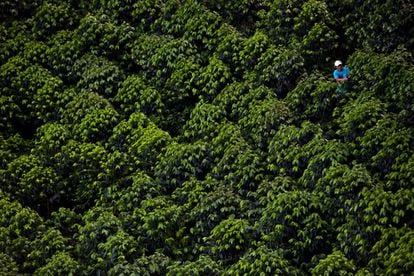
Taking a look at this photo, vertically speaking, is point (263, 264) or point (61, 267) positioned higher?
point (263, 264)

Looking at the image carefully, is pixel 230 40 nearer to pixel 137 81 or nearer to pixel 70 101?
pixel 137 81

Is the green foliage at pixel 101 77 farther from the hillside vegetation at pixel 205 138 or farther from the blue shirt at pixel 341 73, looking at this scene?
the blue shirt at pixel 341 73

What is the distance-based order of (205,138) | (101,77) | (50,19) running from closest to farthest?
(205,138) < (101,77) < (50,19)

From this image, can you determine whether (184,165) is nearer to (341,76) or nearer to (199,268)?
(199,268)

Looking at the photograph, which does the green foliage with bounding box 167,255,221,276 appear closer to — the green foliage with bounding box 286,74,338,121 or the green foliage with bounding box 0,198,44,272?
the green foliage with bounding box 0,198,44,272

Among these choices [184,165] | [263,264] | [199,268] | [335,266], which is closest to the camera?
[335,266]

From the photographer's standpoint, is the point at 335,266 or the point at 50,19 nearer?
the point at 335,266

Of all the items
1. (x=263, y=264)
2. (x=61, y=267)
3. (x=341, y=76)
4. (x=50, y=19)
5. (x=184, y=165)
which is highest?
(x=341, y=76)

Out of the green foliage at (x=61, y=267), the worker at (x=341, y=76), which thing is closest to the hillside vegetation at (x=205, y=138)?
the green foliage at (x=61, y=267)

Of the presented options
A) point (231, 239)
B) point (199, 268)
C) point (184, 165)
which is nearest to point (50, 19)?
point (184, 165)
